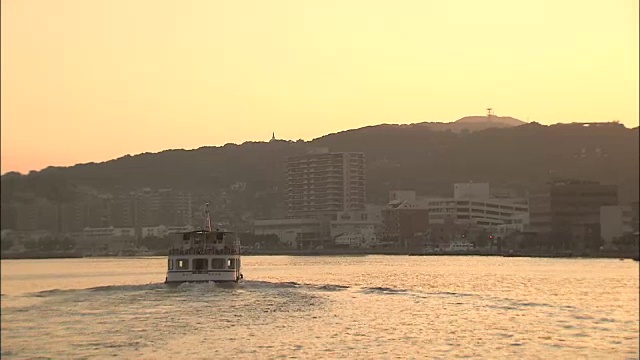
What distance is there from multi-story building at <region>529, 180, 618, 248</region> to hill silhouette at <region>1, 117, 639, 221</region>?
8.99ft

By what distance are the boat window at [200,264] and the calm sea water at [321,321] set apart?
4.36ft

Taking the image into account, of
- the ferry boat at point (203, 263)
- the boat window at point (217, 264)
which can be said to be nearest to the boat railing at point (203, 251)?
the ferry boat at point (203, 263)

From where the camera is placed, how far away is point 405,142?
193 m

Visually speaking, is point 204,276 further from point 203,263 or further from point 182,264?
point 182,264

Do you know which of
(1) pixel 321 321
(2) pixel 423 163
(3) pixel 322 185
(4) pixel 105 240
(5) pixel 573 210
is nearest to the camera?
(1) pixel 321 321

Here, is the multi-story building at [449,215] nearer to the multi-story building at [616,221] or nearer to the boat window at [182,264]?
the multi-story building at [616,221]

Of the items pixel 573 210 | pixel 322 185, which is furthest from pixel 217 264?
pixel 322 185

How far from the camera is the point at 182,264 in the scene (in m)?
47.2

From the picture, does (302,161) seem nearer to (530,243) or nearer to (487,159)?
(530,243)

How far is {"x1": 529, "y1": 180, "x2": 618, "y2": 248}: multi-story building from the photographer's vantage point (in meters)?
101

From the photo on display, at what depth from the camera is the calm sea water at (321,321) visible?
25.3 m

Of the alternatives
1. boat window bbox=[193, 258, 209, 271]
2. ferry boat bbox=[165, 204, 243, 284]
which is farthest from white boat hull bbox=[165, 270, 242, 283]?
boat window bbox=[193, 258, 209, 271]

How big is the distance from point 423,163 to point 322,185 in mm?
50821

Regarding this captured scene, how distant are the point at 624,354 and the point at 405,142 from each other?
555 feet
